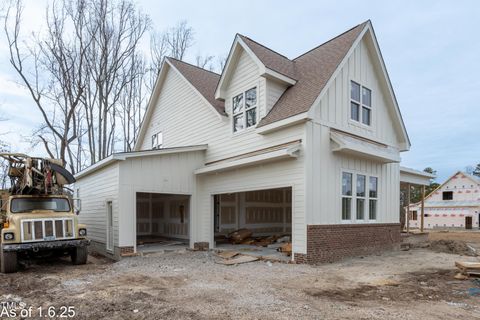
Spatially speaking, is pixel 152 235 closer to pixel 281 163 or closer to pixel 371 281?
pixel 281 163

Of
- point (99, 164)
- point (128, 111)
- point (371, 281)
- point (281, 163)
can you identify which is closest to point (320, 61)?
point (281, 163)

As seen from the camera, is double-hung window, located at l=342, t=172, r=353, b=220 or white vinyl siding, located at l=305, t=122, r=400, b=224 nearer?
white vinyl siding, located at l=305, t=122, r=400, b=224

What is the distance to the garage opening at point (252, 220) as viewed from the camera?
16.8m

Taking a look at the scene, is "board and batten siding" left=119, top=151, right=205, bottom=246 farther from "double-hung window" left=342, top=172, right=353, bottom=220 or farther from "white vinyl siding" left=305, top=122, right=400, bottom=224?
"double-hung window" left=342, top=172, right=353, bottom=220

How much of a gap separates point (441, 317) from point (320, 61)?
9895 millimetres

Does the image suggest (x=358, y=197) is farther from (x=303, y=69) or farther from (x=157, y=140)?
(x=157, y=140)

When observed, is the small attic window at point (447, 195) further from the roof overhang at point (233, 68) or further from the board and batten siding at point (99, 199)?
the board and batten siding at point (99, 199)

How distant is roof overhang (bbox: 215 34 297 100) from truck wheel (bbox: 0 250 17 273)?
29.9 feet

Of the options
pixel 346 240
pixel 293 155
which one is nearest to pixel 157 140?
pixel 293 155

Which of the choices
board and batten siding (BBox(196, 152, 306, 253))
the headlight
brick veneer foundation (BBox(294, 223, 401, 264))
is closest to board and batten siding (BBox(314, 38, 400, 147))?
board and batten siding (BBox(196, 152, 306, 253))

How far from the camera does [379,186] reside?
1437cm

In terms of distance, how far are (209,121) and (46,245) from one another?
8024mm

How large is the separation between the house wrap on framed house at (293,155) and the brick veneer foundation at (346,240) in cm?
4

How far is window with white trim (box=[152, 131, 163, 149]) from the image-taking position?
65.6ft
